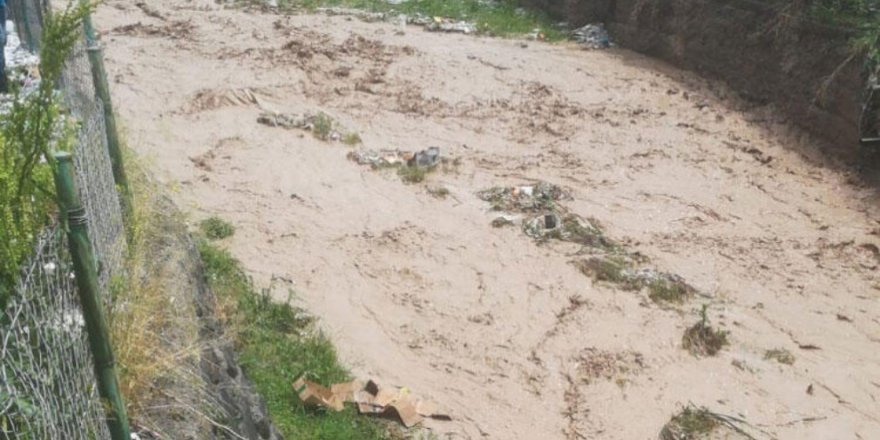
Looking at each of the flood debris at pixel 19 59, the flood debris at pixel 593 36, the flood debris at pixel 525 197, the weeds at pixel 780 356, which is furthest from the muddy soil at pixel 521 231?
the flood debris at pixel 19 59

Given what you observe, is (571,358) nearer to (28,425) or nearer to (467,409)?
(467,409)

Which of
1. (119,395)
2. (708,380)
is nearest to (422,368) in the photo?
(708,380)

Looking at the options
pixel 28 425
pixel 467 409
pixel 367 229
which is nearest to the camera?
pixel 28 425

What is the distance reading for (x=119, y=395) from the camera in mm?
2865

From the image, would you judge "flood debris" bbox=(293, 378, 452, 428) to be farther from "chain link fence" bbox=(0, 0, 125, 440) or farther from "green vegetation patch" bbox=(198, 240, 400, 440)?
"chain link fence" bbox=(0, 0, 125, 440)

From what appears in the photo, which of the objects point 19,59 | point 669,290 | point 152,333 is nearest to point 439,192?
point 669,290

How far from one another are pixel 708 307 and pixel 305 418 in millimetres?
3473

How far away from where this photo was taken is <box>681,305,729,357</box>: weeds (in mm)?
6152

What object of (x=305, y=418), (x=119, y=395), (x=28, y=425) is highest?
(x=28, y=425)

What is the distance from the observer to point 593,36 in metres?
14.1

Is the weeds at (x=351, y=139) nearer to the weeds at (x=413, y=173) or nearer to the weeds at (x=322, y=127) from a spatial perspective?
the weeds at (x=322, y=127)

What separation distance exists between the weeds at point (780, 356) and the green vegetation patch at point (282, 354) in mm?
2881

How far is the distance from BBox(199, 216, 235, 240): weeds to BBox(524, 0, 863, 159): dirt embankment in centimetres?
659

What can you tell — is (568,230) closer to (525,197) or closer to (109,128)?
(525,197)
